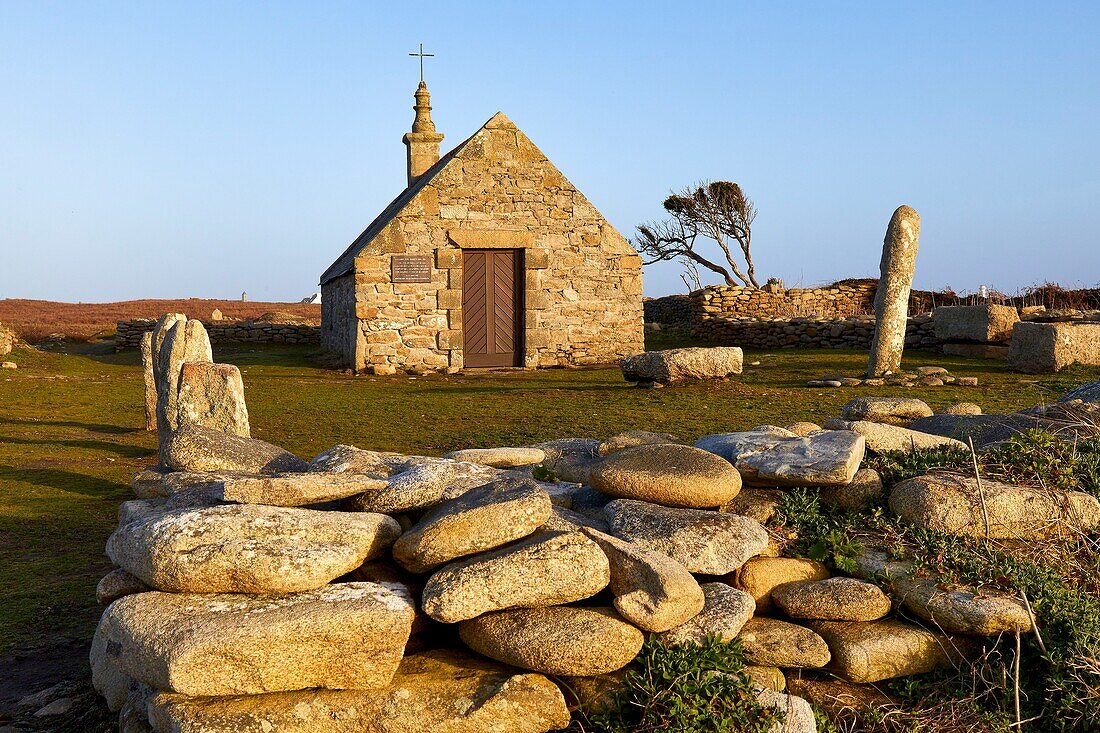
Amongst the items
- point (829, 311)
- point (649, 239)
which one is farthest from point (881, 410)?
point (649, 239)

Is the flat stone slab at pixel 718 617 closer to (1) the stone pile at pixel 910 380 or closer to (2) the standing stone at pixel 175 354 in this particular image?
(2) the standing stone at pixel 175 354

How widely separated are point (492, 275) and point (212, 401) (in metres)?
11.5

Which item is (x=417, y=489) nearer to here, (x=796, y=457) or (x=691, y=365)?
(x=796, y=457)

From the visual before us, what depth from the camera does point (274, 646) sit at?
13.2 feet

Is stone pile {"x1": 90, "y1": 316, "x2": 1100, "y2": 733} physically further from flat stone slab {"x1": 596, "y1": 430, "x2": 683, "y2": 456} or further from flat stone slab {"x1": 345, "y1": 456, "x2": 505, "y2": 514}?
flat stone slab {"x1": 596, "y1": 430, "x2": 683, "y2": 456}

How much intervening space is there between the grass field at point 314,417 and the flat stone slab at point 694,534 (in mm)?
3163

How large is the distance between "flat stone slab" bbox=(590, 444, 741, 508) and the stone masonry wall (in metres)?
14.1

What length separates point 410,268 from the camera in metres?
19.4

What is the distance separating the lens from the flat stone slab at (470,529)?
15.1ft

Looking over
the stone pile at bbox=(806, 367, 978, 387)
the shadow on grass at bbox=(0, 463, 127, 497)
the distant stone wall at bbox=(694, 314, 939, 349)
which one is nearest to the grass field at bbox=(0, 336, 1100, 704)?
the shadow on grass at bbox=(0, 463, 127, 497)

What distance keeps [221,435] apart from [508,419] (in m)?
6.06

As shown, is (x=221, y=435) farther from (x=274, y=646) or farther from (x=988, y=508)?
(x=988, y=508)

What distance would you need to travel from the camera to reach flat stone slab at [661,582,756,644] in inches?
178

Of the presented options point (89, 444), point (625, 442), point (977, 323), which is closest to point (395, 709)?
point (625, 442)
